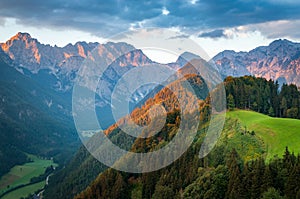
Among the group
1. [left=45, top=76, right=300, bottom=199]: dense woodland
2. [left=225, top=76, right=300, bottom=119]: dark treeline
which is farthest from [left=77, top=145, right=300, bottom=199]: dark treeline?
[left=225, top=76, right=300, bottom=119]: dark treeline

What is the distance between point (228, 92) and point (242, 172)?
6921 centimetres

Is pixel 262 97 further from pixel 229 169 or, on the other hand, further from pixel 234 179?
pixel 234 179

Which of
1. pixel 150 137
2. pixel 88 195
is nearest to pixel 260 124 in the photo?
pixel 150 137

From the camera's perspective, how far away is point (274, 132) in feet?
297

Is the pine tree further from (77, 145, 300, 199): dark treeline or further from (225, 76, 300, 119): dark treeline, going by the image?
(225, 76, 300, 119): dark treeline

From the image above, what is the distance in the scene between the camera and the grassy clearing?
260 feet

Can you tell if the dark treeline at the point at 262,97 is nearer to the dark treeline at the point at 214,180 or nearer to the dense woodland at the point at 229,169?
the dense woodland at the point at 229,169

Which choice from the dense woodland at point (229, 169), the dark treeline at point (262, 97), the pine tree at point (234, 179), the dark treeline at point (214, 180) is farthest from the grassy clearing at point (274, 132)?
the dark treeline at point (262, 97)

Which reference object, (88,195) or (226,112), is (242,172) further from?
(88,195)

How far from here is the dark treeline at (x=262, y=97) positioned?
428 ft

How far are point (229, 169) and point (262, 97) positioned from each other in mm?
71368

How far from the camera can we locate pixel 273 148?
80938 mm

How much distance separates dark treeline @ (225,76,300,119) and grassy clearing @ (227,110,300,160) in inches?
770

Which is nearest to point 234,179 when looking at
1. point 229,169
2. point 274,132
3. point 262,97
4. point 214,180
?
point 229,169
